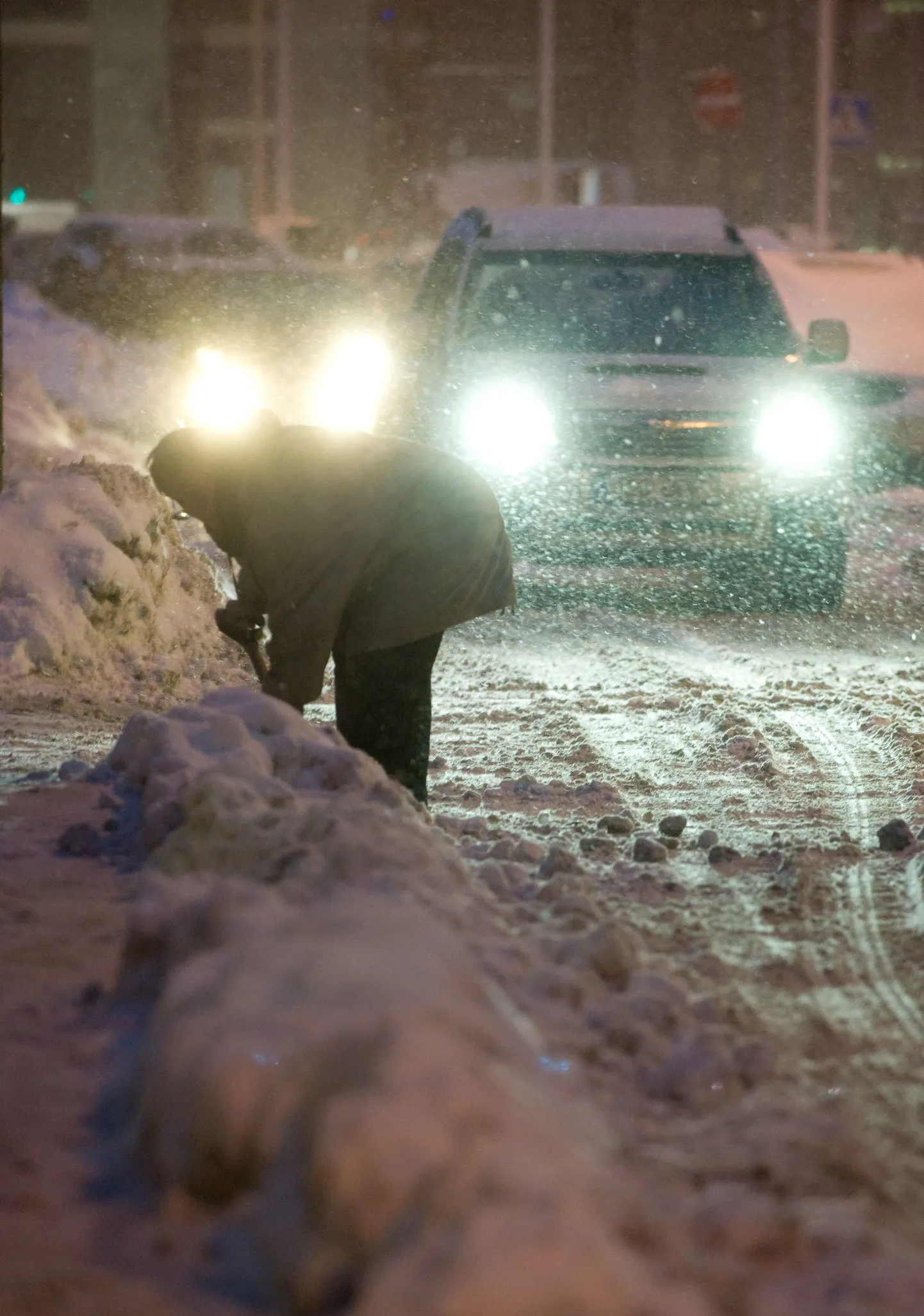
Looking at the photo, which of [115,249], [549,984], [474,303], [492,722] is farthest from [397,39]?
[549,984]

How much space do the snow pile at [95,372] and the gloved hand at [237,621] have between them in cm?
1029

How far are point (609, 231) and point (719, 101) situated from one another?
20.3m

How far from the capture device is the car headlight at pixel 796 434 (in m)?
9.77

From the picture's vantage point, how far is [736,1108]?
3.21m

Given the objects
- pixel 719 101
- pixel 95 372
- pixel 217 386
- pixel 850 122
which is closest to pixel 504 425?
pixel 217 386

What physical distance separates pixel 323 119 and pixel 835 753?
32.3m

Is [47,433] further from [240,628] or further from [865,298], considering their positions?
[240,628]

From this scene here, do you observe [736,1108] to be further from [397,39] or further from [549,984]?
[397,39]

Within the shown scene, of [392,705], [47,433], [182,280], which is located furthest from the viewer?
[182,280]

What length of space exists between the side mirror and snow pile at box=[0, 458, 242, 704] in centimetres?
348

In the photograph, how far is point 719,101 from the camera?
29359mm

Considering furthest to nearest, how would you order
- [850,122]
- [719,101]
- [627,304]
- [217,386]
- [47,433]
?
[719,101] < [850,122] < [217,386] < [47,433] < [627,304]

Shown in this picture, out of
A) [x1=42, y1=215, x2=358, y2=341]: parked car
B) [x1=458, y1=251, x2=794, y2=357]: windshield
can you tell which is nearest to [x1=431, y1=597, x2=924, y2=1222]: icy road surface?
[x1=458, y1=251, x2=794, y2=357]: windshield

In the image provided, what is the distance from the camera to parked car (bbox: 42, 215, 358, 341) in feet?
59.1
